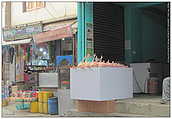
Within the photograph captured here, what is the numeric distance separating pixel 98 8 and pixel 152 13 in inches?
77.0

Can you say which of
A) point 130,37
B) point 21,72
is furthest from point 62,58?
point 130,37

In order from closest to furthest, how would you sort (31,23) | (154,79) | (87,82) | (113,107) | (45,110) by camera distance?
(87,82) → (113,107) → (154,79) → (45,110) → (31,23)

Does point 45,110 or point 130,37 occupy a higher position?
point 130,37

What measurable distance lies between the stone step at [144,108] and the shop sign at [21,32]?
18.7 ft

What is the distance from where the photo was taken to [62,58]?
22.5 feet

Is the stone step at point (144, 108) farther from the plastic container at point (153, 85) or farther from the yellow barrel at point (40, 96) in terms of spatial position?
the yellow barrel at point (40, 96)

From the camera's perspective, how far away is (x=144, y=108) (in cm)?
368

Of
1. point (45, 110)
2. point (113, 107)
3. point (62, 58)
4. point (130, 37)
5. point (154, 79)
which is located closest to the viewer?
point (113, 107)

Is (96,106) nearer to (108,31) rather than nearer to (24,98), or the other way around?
(108,31)

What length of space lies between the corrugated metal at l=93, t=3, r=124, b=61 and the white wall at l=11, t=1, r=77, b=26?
8.28 ft

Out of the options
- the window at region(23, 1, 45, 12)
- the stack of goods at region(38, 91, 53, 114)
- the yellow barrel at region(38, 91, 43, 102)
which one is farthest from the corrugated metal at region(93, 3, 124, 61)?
the window at region(23, 1, 45, 12)

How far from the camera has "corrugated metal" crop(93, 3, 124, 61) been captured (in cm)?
564

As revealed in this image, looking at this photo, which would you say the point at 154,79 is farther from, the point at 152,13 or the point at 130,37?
the point at 152,13

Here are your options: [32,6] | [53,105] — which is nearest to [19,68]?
[53,105]
